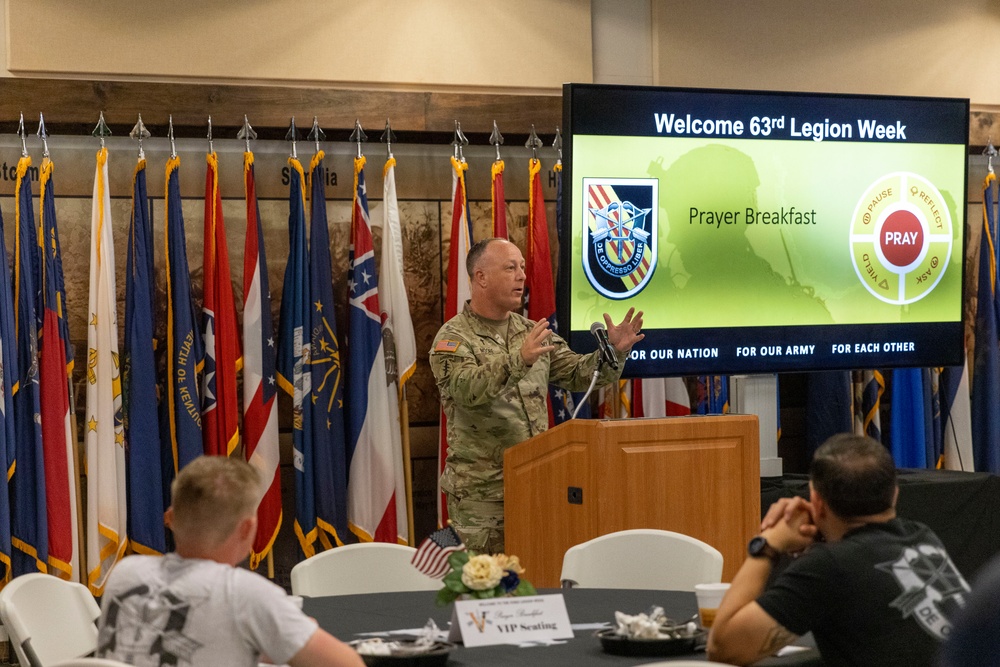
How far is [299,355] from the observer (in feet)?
19.1

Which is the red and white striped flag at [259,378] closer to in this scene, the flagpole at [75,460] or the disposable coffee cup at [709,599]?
the flagpole at [75,460]

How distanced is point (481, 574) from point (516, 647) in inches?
7.0

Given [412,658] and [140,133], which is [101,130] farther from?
[412,658]

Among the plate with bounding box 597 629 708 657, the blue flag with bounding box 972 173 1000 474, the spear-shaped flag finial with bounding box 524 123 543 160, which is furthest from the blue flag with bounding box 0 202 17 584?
the blue flag with bounding box 972 173 1000 474

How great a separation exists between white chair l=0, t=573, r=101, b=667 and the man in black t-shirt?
1.68 metres

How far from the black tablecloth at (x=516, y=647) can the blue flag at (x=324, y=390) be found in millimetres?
2403

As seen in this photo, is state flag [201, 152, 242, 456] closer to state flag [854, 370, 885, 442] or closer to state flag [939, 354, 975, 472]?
state flag [854, 370, 885, 442]

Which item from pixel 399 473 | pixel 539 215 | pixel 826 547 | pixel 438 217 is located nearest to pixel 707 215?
pixel 539 215

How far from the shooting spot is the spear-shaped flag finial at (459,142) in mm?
6152

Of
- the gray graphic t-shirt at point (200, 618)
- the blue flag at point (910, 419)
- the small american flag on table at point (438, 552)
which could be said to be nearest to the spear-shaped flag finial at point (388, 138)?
the blue flag at point (910, 419)

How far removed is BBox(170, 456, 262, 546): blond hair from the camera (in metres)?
2.27

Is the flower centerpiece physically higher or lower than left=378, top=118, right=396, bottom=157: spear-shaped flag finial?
lower

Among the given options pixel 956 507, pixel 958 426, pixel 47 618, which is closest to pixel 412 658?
pixel 47 618

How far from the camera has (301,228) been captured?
19.3 feet
